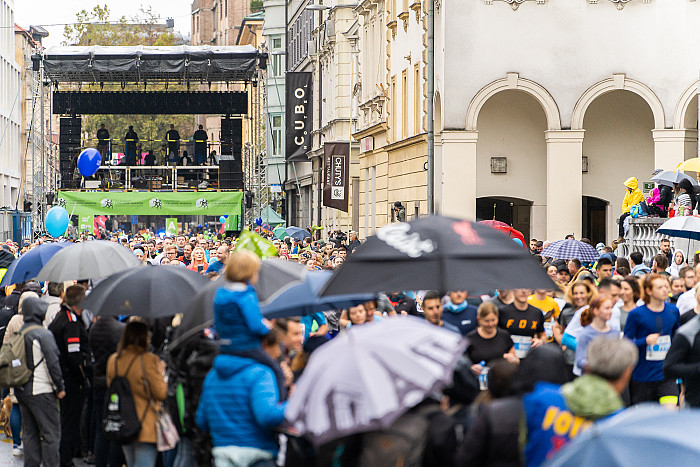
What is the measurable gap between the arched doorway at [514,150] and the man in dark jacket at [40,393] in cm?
2261

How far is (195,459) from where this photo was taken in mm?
7707

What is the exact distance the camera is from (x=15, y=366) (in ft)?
35.2

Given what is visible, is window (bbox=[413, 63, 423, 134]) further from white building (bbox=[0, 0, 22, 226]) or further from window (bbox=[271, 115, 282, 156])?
white building (bbox=[0, 0, 22, 226])

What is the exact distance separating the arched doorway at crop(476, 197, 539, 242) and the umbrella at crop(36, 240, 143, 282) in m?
22.0

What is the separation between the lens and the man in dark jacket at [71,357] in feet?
36.8

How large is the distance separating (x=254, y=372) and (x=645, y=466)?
2909 mm

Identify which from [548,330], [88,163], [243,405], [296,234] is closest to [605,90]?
[296,234]

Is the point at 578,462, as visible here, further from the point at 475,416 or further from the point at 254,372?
the point at 254,372

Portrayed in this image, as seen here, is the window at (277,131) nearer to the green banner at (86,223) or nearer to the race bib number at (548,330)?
the green banner at (86,223)

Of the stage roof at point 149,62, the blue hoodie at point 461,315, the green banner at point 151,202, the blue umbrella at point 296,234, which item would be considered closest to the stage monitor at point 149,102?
the stage roof at point 149,62

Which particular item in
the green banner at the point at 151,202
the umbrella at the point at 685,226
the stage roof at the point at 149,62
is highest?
the stage roof at the point at 149,62

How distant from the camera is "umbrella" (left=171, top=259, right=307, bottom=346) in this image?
7789 mm

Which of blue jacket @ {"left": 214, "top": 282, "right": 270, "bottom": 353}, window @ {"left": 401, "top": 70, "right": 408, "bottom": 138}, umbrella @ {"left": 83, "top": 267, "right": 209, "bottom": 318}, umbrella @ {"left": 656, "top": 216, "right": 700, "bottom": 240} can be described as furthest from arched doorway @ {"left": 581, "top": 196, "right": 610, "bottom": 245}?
blue jacket @ {"left": 214, "top": 282, "right": 270, "bottom": 353}

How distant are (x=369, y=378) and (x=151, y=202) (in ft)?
136
